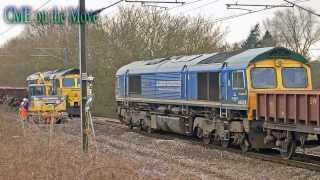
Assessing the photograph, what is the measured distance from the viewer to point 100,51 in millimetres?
42656

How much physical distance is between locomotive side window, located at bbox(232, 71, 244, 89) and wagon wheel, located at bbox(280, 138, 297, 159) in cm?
264

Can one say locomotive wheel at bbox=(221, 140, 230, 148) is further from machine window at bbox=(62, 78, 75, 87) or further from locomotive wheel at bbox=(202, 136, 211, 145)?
machine window at bbox=(62, 78, 75, 87)

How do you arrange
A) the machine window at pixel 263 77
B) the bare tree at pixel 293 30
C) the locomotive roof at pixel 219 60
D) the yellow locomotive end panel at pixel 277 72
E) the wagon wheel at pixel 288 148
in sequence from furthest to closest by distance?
the bare tree at pixel 293 30
the locomotive roof at pixel 219 60
the machine window at pixel 263 77
the yellow locomotive end panel at pixel 277 72
the wagon wheel at pixel 288 148

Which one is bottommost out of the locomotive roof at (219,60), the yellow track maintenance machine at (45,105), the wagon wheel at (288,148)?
the wagon wheel at (288,148)

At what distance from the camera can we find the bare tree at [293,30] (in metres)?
56.4

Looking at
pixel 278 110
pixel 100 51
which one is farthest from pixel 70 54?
pixel 278 110

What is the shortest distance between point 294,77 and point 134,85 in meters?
10.4

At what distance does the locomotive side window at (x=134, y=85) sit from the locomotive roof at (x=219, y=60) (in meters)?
0.50

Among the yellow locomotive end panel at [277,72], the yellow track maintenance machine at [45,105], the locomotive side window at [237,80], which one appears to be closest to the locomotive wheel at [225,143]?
the locomotive side window at [237,80]

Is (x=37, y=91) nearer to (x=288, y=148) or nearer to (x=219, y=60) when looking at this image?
(x=219, y=60)

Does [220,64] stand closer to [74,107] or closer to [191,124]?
[191,124]

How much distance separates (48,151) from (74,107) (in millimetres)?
22362

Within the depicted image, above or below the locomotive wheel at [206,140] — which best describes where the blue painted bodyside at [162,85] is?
above

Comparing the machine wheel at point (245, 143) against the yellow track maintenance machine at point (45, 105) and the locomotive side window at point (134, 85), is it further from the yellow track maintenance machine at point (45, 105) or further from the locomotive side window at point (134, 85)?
the yellow track maintenance machine at point (45, 105)
